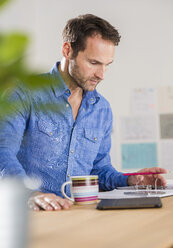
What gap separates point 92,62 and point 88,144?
42 centimetres

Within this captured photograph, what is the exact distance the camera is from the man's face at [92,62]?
188 cm

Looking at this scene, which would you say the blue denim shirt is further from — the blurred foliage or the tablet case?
the blurred foliage

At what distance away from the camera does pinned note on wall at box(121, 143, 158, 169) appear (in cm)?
333

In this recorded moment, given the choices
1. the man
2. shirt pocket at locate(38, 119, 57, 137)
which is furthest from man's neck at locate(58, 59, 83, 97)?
shirt pocket at locate(38, 119, 57, 137)

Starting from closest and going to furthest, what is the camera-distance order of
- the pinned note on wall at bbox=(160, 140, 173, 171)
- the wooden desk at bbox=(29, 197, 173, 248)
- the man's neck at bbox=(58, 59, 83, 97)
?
the wooden desk at bbox=(29, 197, 173, 248) < the man's neck at bbox=(58, 59, 83, 97) < the pinned note on wall at bbox=(160, 140, 173, 171)

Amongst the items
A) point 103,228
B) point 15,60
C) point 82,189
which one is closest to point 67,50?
point 82,189

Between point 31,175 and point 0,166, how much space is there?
1.48ft

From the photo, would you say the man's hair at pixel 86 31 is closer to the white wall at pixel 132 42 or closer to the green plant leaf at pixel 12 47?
the white wall at pixel 132 42

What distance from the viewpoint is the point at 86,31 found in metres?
1.96

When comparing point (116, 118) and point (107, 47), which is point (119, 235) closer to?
point (107, 47)

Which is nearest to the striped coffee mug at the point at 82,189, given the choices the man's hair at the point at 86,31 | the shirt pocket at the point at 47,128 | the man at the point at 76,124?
the man at the point at 76,124

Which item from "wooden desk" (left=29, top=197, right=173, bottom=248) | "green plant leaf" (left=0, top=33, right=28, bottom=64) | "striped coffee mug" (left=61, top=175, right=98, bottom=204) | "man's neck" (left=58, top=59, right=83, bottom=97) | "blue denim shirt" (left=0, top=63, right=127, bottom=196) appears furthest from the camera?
"man's neck" (left=58, top=59, right=83, bottom=97)

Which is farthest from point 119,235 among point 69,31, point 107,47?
point 69,31

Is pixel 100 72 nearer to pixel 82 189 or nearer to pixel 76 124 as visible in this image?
pixel 76 124
